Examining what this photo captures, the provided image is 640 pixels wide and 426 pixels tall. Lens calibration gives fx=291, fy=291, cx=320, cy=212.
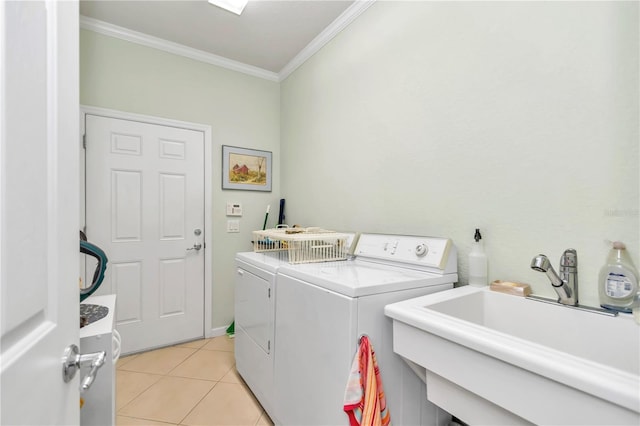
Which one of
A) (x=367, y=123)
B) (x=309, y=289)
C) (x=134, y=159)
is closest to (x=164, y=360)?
(x=134, y=159)

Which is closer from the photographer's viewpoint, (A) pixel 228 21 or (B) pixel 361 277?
(B) pixel 361 277

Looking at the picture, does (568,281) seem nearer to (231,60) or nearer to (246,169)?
(246,169)

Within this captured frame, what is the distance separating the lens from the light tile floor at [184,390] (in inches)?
67.1

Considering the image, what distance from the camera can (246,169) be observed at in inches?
117

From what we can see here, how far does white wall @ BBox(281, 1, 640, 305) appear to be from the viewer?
0.99 metres

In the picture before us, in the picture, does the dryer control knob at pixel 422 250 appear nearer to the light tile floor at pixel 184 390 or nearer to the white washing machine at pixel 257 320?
the white washing machine at pixel 257 320

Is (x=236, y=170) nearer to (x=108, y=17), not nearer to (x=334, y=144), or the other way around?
(x=334, y=144)

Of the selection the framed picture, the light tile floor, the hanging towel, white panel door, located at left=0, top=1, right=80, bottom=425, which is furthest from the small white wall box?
white panel door, located at left=0, top=1, right=80, bottom=425

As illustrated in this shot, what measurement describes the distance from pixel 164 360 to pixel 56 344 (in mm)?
2212

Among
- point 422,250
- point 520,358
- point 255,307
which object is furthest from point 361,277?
point 255,307

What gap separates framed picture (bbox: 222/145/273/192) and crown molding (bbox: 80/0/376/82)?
811 millimetres

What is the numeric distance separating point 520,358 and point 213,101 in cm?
297

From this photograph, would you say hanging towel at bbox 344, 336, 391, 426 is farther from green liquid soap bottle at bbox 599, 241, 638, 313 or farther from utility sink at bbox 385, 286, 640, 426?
green liquid soap bottle at bbox 599, 241, 638, 313

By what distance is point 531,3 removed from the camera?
3.86 ft
